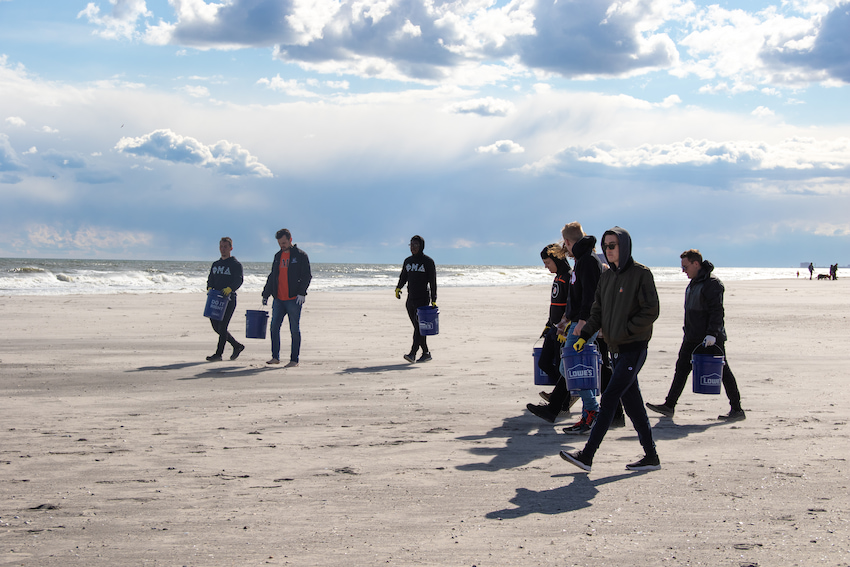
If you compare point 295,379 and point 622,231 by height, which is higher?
point 622,231

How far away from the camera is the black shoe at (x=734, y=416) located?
20.5 ft

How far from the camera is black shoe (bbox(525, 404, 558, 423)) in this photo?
6199 mm

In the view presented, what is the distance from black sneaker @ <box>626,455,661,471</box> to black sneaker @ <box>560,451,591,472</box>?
1.12 ft

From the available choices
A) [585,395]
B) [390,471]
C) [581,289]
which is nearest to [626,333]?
[581,289]

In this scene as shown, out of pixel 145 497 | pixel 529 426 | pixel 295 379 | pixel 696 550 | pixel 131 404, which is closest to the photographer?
pixel 696 550

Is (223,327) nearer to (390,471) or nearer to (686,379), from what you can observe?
(390,471)

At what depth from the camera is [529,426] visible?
19.9 feet

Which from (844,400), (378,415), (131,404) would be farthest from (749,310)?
(131,404)

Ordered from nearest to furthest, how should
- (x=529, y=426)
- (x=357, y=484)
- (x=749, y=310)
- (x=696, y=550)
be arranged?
1. (x=696, y=550)
2. (x=357, y=484)
3. (x=529, y=426)
4. (x=749, y=310)

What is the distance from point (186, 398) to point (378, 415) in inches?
84.7

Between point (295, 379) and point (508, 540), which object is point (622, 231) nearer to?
point (508, 540)

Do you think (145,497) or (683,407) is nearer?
(145,497)

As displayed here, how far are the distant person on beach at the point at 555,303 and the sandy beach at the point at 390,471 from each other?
1.85 ft

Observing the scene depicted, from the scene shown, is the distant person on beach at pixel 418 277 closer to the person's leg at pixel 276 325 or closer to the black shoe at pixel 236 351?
the person's leg at pixel 276 325
